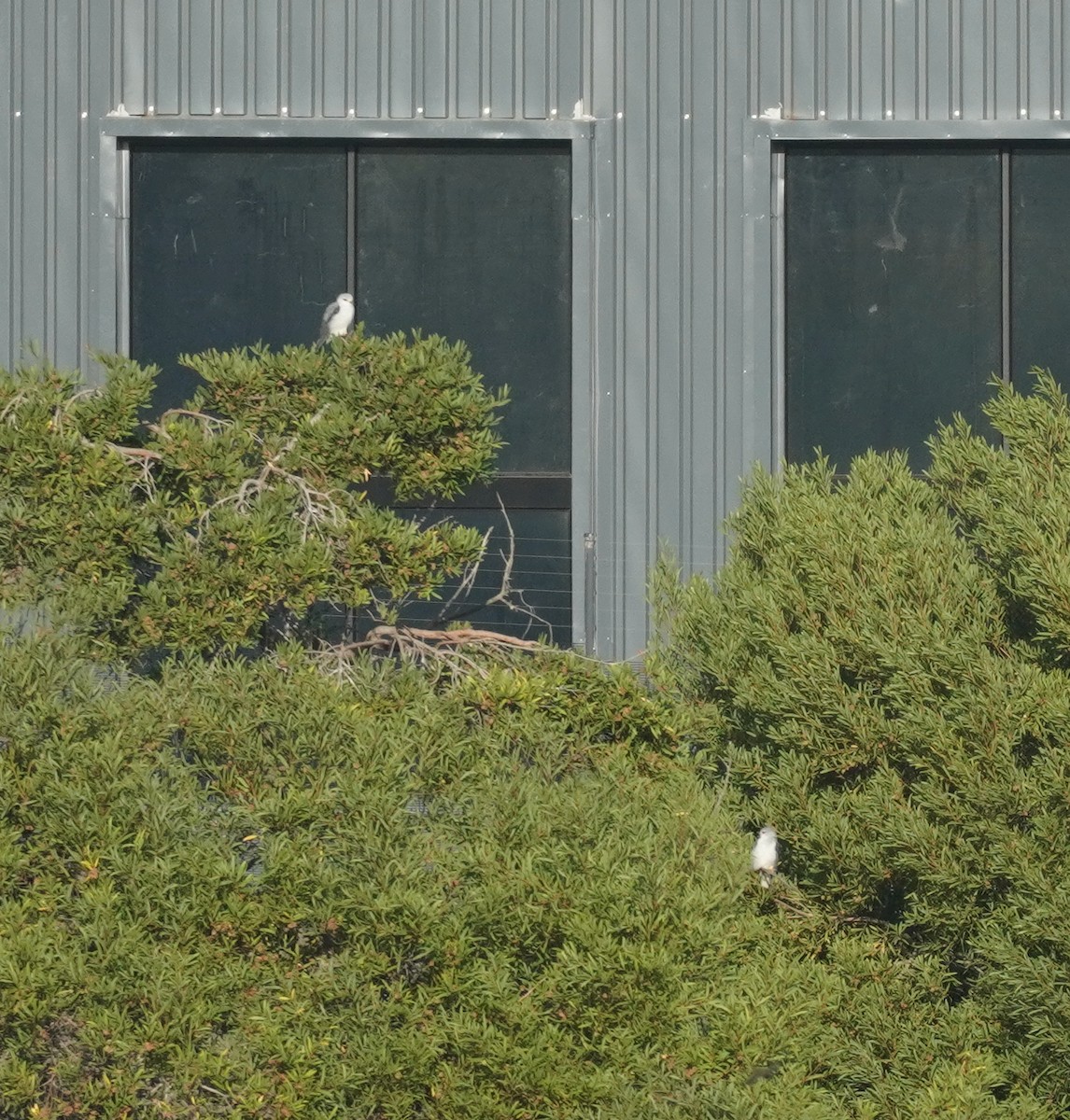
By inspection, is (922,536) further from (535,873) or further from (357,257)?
(357,257)

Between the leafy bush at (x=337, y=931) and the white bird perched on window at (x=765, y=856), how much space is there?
34.9 inches

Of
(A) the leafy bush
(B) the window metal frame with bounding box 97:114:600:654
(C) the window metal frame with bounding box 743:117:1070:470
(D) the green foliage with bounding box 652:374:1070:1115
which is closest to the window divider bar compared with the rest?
(B) the window metal frame with bounding box 97:114:600:654

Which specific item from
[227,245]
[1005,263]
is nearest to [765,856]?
[1005,263]

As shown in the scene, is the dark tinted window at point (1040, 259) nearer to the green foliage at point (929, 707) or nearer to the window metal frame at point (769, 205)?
the window metal frame at point (769, 205)

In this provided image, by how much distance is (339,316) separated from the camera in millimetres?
Answer: 10266

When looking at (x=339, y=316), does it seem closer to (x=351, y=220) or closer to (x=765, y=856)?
(x=351, y=220)

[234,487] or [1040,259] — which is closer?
[234,487]

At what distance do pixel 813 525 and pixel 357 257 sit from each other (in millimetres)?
3738

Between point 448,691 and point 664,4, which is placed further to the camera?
point 664,4

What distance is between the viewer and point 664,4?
425 inches

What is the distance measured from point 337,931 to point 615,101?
19.0 ft

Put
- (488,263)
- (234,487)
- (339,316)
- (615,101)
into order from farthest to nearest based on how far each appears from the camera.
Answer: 1. (488,263)
2. (615,101)
3. (339,316)
4. (234,487)

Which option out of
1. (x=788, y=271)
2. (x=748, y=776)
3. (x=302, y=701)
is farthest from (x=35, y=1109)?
(x=788, y=271)

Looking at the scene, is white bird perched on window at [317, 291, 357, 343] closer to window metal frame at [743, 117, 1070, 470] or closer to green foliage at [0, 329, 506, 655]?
green foliage at [0, 329, 506, 655]
